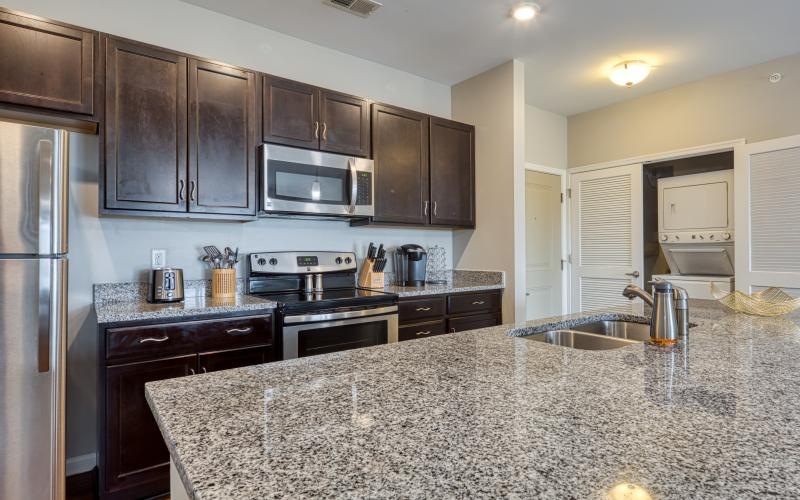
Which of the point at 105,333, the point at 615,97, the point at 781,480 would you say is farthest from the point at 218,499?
the point at 615,97

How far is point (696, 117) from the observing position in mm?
3783

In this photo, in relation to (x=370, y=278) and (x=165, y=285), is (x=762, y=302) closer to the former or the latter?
(x=370, y=278)

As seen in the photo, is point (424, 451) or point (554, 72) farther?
point (554, 72)

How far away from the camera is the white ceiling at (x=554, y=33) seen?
2635mm

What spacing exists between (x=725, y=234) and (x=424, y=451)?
406 centimetres

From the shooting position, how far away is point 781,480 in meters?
0.55

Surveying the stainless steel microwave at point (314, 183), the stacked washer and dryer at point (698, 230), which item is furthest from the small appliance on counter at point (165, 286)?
the stacked washer and dryer at point (698, 230)

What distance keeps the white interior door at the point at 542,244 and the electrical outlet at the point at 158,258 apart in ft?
10.6

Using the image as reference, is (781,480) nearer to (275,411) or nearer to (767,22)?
(275,411)

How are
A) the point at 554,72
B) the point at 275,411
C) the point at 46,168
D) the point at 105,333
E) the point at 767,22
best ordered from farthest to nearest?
the point at 554,72 → the point at 767,22 → the point at 105,333 → the point at 46,168 → the point at 275,411

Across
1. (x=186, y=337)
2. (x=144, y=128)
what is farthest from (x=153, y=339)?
(x=144, y=128)

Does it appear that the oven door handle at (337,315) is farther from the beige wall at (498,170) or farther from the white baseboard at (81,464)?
the white baseboard at (81,464)

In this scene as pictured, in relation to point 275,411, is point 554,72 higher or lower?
higher

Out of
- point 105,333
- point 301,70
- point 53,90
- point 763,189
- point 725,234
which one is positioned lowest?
point 105,333
